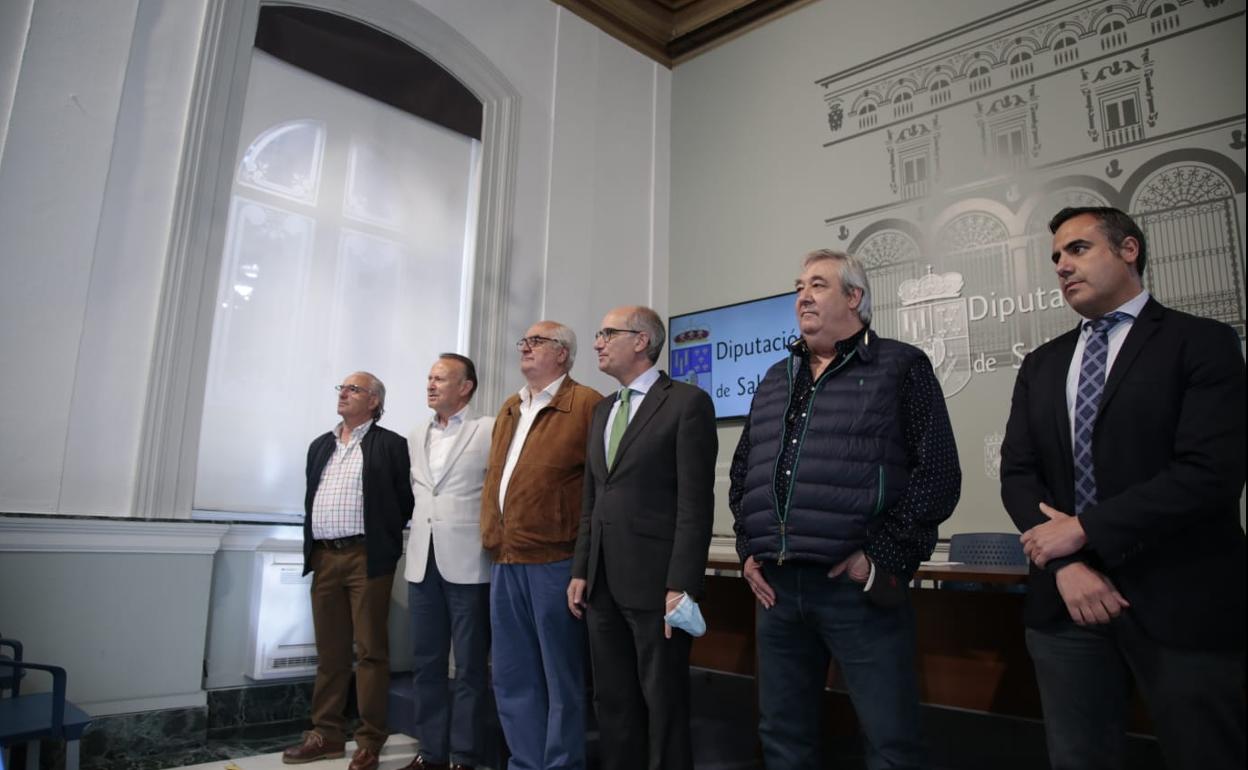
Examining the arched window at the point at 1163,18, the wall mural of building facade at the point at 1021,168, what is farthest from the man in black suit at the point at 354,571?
the arched window at the point at 1163,18

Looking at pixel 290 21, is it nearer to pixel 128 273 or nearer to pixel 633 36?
pixel 128 273

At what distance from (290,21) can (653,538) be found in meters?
3.73

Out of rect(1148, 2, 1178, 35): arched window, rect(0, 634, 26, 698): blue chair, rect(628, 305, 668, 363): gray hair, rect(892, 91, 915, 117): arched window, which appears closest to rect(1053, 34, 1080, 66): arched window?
Answer: rect(1148, 2, 1178, 35): arched window

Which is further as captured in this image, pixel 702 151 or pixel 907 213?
pixel 702 151

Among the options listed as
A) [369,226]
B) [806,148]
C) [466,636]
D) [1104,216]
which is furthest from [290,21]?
[1104,216]

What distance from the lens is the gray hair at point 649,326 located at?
8.20 feet

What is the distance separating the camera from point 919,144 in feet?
15.3

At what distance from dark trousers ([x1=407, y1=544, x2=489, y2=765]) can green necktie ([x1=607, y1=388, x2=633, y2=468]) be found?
2.77 feet

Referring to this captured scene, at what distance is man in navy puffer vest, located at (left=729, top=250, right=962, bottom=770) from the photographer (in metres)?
1.68

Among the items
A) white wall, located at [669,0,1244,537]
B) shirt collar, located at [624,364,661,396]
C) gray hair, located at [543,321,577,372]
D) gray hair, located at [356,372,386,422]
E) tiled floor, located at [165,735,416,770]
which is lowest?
tiled floor, located at [165,735,416,770]

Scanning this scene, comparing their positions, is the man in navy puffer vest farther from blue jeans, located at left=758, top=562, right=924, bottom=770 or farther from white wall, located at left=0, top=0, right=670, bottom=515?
white wall, located at left=0, top=0, right=670, bottom=515

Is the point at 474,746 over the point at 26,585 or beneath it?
beneath

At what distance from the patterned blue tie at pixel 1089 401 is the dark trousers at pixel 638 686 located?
1042mm

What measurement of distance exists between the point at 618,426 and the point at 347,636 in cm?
155
